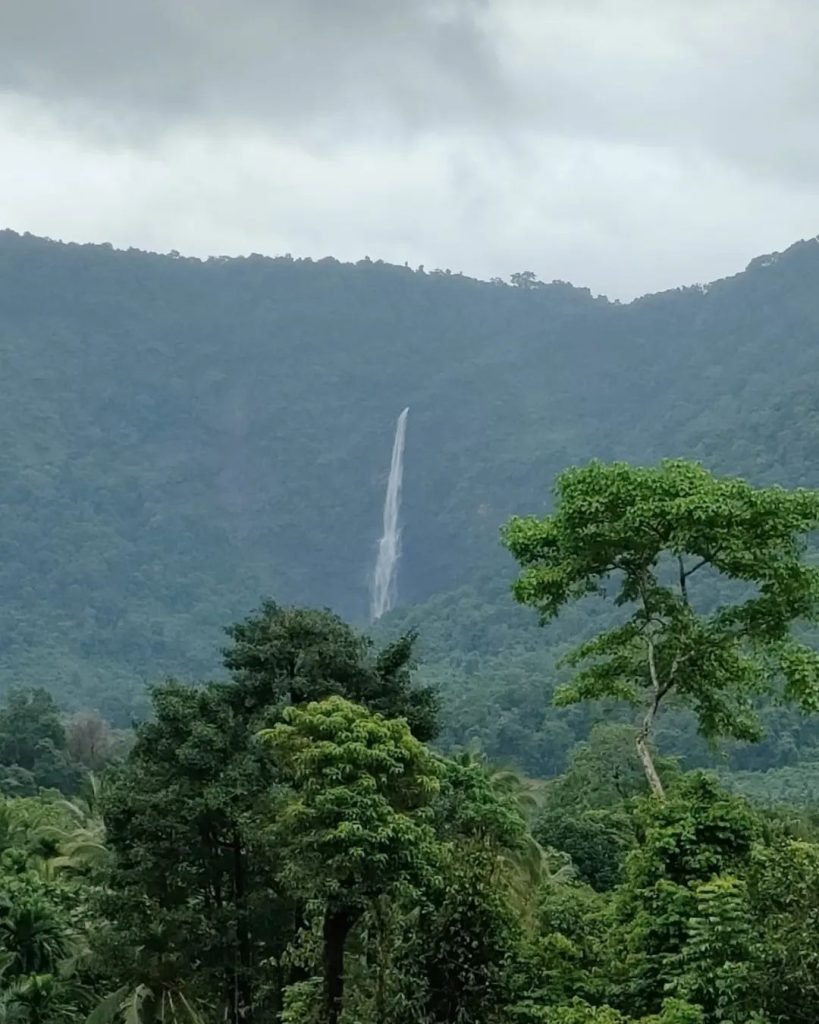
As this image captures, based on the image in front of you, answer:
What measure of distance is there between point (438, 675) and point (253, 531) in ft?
191

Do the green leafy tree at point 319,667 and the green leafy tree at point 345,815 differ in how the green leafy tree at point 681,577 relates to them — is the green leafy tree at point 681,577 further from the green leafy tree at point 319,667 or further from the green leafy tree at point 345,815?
the green leafy tree at point 319,667

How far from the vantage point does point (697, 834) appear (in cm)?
983

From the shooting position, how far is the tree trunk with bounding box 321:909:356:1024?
10586mm

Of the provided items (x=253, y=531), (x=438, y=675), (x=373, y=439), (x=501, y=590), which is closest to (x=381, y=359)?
(x=373, y=439)

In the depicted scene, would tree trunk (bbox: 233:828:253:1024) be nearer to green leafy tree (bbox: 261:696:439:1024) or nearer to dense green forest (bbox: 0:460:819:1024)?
dense green forest (bbox: 0:460:819:1024)

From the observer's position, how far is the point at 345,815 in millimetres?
10070

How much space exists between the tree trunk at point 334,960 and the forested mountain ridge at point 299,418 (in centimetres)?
7826

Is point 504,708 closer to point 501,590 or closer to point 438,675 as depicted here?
point 438,675

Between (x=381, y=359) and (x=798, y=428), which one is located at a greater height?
(x=381, y=359)

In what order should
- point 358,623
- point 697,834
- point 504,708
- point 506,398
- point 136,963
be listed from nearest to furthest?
point 697,834 < point 136,963 < point 504,708 < point 358,623 < point 506,398

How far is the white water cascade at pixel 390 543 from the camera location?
129 meters

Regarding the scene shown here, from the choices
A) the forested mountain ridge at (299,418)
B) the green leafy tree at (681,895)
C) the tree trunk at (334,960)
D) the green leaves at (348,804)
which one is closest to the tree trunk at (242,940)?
the tree trunk at (334,960)

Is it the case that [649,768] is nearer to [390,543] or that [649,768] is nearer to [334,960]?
[334,960]

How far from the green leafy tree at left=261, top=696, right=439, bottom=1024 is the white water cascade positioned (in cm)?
11130
